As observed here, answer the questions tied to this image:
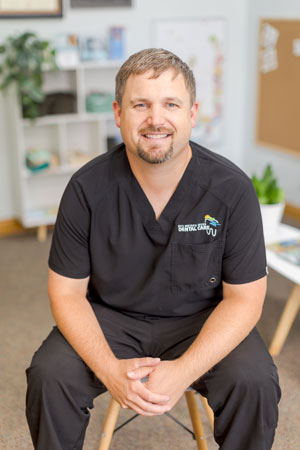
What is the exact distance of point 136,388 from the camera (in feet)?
4.35

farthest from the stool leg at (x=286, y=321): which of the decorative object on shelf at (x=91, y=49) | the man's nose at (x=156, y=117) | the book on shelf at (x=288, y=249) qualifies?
the decorative object on shelf at (x=91, y=49)

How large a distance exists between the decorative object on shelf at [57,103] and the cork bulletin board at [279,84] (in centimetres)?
133

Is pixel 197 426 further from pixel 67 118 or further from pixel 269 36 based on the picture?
pixel 269 36

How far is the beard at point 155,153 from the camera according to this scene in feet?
4.57

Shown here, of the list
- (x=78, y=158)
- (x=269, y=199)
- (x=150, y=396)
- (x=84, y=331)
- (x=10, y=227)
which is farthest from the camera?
(x=10, y=227)

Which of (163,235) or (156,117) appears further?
(163,235)

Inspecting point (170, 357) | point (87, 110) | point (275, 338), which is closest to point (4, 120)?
point (87, 110)

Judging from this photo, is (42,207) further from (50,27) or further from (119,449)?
(119,449)

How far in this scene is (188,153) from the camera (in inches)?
60.1

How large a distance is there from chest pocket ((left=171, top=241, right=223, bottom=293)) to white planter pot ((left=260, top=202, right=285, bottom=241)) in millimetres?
862

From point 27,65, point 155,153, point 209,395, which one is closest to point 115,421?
point 209,395

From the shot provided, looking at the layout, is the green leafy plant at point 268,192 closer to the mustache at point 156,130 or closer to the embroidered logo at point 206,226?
the embroidered logo at point 206,226

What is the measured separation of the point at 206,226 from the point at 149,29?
2.57 meters

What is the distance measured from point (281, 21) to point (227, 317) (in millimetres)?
2736
